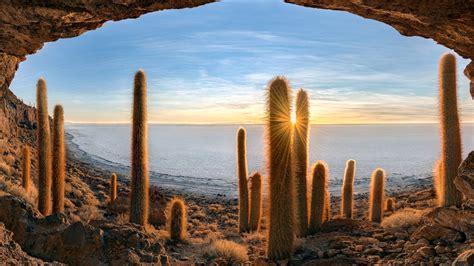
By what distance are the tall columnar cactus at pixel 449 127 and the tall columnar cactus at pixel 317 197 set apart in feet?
11.2

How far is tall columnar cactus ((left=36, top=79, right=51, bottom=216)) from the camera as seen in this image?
Result: 14.9 m

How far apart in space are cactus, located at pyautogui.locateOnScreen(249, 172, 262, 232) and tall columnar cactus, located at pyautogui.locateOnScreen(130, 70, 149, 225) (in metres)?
4.15

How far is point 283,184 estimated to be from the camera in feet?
32.4

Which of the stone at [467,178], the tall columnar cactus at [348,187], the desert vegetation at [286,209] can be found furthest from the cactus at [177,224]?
the stone at [467,178]

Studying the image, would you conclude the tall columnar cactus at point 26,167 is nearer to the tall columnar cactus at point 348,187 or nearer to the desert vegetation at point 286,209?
the desert vegetation at point 286,209

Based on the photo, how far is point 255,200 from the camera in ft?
53.4

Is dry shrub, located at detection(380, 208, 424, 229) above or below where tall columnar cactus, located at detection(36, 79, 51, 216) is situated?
below

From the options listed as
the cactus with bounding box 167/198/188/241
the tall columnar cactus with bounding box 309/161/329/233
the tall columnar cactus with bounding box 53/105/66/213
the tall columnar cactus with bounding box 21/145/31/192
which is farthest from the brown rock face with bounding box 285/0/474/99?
the tall columnar cactus with bounding box 21/145/31/192

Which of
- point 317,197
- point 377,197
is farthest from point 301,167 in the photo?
point 377,197

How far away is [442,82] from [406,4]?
585 centimetres

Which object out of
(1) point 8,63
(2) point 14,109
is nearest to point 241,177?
(1) point 8,63

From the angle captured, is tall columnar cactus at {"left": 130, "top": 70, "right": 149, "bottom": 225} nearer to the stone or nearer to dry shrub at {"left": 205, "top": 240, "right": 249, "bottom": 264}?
dry shrub at {"left": 205, "top": 240, "right": 249, "bottom": 264}

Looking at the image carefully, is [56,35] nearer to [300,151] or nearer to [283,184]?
[283,184]

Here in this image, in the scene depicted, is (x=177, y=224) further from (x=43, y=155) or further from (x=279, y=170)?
(x=279, y=170)
